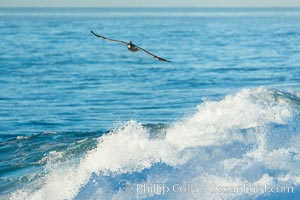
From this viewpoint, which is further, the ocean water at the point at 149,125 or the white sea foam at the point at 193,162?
the ocean water at the point at 149,125

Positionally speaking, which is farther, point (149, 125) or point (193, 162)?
point (149, 125)

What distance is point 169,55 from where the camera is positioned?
4975cm

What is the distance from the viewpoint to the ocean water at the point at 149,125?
1309 centimetres

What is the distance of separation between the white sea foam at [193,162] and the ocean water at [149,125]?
0.08 feet

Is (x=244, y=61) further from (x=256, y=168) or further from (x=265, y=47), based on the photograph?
(x=256, y=168)

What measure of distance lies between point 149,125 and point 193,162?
323 inches

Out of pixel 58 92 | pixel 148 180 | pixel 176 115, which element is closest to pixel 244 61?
pixel 58 92

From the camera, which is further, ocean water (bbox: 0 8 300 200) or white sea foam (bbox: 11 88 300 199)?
ocean water (bbox: 0 8 300 200)

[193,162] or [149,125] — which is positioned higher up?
[193,162]

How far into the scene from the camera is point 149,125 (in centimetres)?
2212

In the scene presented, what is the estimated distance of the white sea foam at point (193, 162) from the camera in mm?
→ 12848

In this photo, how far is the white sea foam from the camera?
1285 centimetres

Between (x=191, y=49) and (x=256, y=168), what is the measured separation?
39.1 m

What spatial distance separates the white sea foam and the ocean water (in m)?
0.02
